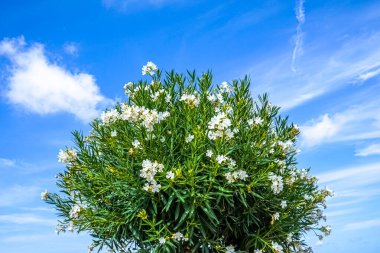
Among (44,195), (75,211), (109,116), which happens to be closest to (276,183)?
(109,116)

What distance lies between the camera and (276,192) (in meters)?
7.62

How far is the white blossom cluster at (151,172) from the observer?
6.62 meters

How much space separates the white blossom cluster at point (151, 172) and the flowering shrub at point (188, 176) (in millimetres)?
16

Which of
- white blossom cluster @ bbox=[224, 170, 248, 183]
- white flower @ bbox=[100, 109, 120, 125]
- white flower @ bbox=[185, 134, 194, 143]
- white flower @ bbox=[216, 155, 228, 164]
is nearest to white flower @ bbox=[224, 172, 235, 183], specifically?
white blossom cluster @ bbox=[224, 170, 248, 183]

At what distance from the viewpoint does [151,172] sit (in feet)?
21.9

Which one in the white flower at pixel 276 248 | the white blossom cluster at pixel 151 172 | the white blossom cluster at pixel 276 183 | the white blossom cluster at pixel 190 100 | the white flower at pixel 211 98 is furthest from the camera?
the white flower at pixel 211 98

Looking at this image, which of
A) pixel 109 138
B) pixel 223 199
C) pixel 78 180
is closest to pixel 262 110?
pixel 223 199

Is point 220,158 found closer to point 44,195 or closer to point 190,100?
point 190,100

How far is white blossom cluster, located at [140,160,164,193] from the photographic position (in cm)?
662

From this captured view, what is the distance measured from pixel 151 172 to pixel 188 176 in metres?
0.57

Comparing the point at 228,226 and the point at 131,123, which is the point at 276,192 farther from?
the point at 131,123

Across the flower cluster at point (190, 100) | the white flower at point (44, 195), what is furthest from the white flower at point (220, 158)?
the white flower at point (44, 195)

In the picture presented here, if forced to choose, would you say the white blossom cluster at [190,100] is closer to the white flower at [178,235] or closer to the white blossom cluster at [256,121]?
the white blossom cluster at [256,121]

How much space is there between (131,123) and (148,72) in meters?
1.24
